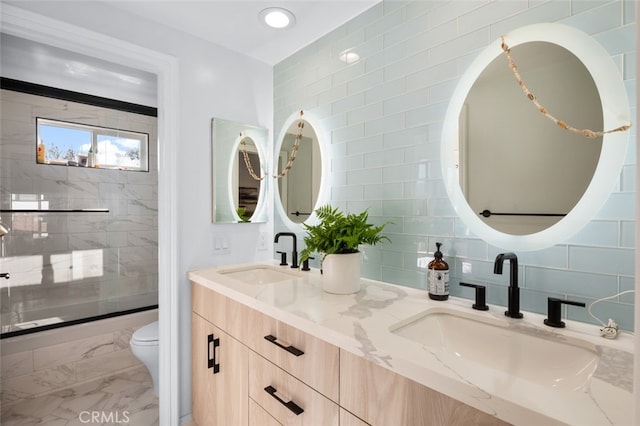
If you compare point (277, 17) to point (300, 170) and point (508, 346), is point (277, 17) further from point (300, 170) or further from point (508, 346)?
point (508, 346)

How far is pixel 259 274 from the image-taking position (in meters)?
2.03

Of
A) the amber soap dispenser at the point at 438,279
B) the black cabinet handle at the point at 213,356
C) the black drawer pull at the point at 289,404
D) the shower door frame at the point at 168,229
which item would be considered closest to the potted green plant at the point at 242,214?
the shower door frame at the point at 168,229

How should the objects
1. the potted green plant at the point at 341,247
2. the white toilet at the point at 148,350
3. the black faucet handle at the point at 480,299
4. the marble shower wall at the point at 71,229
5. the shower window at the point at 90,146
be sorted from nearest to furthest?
1. the black faucet handle at the point at 480,299
2. the potted green plant at the point at 341,247
3. the white toilet at the point at 148,350
4. the marble shower wall at the point at 71,229
5. the shower window at the point at 90,146

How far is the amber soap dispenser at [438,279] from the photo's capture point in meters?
1.22

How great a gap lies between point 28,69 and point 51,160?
71 cm

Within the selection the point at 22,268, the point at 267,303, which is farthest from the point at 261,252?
the point at 22,268

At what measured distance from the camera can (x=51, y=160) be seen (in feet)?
8.59

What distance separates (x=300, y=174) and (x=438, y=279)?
1.13m

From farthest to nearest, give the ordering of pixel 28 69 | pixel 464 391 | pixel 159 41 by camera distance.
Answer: pixel 28 69 < pixel 159 41 < pixel 464 391

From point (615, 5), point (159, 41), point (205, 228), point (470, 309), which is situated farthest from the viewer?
point (205, 228)

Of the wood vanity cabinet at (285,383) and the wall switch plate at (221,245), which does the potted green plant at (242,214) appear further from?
the wood vanity cabinet at (285,383)

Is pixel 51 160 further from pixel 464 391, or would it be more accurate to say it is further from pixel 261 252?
pixel 464 391

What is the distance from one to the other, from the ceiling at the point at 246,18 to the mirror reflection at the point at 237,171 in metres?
0.51

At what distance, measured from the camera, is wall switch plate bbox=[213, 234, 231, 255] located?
6.46ft
